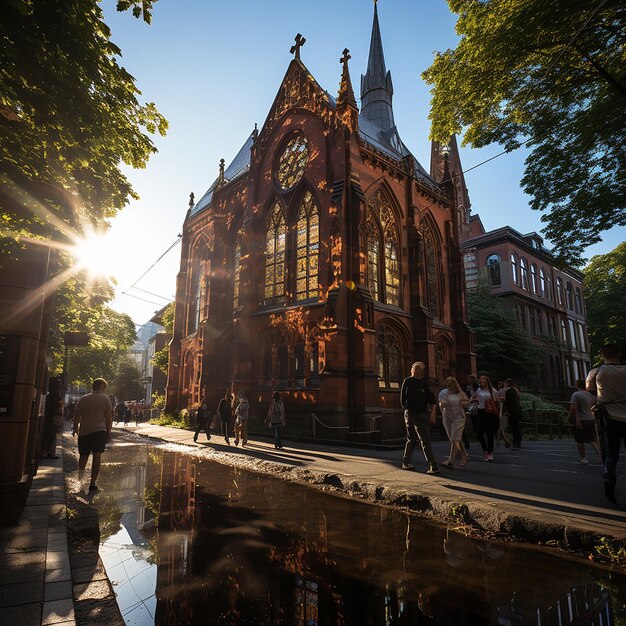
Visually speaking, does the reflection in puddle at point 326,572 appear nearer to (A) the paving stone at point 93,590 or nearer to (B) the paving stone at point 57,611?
(A) the paving stone at point 93,590

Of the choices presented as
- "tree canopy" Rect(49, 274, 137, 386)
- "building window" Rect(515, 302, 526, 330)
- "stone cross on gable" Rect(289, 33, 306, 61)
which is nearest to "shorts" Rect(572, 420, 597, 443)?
"tree canopy" Rect(49, 274, 137, 386)

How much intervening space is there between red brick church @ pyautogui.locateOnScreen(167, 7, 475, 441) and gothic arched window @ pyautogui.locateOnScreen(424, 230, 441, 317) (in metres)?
0.07

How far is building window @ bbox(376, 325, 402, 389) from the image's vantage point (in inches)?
684

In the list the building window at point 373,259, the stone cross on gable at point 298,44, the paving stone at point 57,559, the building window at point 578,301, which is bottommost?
the paving stone at point 57,559

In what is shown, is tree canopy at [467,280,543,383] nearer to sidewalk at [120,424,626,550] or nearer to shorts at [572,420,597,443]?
sidewalk at [120,424,626,550]

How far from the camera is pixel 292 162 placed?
2002 cm

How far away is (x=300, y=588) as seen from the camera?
300 centimetres

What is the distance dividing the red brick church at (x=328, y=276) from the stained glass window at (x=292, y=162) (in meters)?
0.07

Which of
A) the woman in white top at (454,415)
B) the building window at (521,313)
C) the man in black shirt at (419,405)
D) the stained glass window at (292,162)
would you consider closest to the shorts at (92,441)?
the man in black shirt at (419,405)

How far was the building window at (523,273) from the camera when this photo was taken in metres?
35.3

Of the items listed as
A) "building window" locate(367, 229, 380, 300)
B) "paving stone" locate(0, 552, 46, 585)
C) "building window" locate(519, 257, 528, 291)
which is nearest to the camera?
"paving stone" locate(0, 552, 46, 585)

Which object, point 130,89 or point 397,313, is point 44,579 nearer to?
point 130,89

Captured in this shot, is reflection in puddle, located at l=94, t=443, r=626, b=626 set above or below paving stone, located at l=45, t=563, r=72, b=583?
below

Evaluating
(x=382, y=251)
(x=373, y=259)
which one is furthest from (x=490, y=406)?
(x=382, y=251)
